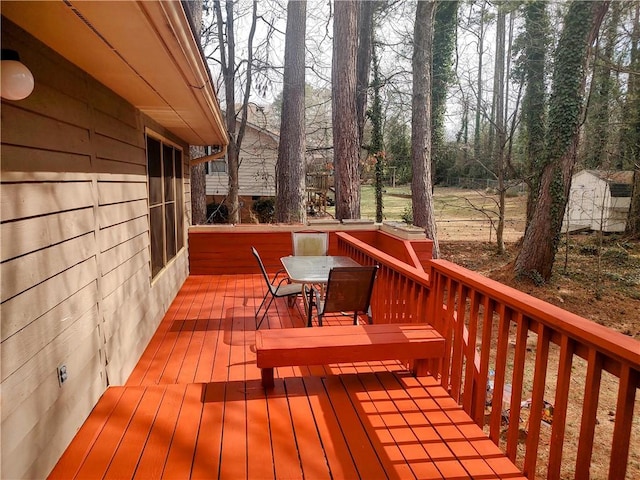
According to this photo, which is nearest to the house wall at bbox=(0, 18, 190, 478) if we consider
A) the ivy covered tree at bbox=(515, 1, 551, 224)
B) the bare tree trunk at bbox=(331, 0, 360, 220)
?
the bare tree trunk at bbox=(331, 0, 360, 220)

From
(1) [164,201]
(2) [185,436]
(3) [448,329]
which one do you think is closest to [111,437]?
(2) [185,436]

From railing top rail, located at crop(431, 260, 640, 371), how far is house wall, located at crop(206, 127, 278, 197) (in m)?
15.3

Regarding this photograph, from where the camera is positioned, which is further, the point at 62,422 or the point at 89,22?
the point at 62,422

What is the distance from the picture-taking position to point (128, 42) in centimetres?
191

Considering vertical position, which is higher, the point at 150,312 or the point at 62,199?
the point at 62,199

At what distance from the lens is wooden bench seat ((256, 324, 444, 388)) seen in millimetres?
2477

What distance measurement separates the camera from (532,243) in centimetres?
971

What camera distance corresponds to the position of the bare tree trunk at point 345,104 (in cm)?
847

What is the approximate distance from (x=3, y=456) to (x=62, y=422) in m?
0.52

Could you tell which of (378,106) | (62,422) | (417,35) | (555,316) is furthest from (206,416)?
(378,106)

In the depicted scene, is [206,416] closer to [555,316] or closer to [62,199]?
[62,199]

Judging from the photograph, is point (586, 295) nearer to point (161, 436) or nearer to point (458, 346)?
point (458, 346)

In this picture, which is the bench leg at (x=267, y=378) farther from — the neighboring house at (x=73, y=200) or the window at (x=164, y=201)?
the window at (x=164, y=201)

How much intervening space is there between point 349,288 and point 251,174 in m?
14.4
